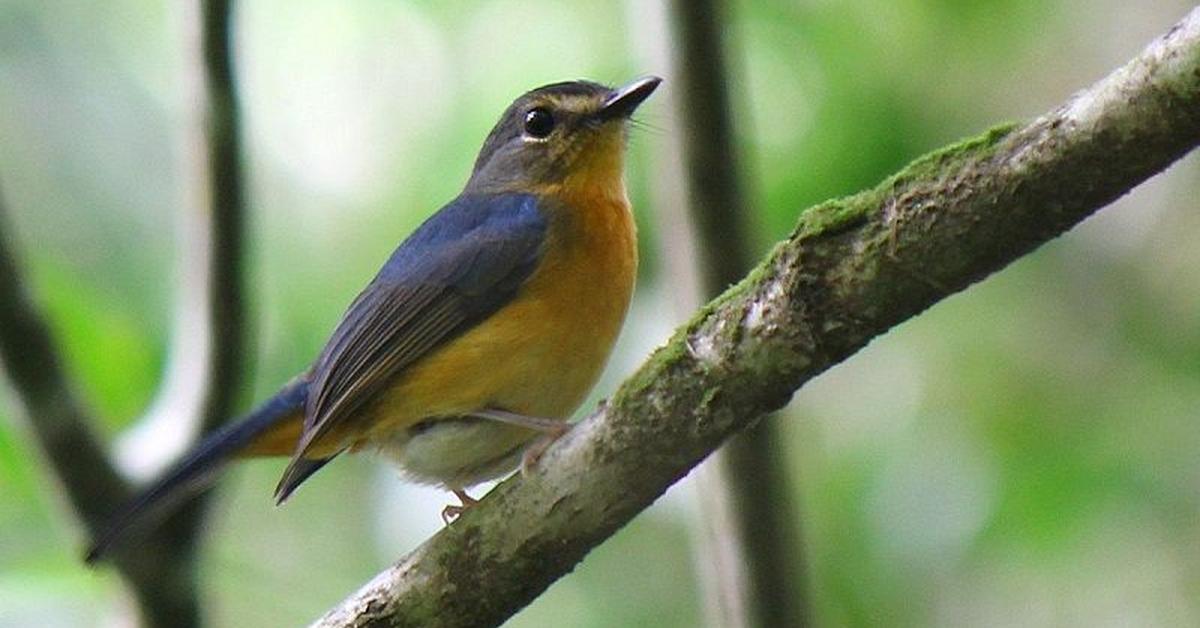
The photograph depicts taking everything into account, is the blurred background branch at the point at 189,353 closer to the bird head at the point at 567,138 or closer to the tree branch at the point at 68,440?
the tree branch at the point at 68,440

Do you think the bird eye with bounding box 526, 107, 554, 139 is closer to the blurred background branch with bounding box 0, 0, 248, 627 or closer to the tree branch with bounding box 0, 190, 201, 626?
the blurred background branch with bounding box 0, 0, 248, 627

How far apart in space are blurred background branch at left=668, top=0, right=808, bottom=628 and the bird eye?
1094 mm

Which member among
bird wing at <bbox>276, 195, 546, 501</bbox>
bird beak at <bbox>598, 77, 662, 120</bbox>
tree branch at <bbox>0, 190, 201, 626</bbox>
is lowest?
tree branch at <bbox>0, 190, 201, 626</bbox>

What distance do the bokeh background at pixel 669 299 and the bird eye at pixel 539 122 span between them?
337 millimetres

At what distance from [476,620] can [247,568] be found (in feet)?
12.0

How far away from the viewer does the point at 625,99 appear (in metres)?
5.12

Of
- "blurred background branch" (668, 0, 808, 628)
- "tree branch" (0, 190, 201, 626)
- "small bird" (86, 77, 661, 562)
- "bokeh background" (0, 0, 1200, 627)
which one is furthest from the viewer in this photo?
"bokeh background" (0, 0, 1200, 627)

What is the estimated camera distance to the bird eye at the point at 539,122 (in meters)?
5.43

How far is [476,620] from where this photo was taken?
3.51m

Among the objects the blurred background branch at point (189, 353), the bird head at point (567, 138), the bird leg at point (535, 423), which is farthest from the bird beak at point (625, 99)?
the blurred background branch at point (189, 353)

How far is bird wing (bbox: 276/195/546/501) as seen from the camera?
181 inches

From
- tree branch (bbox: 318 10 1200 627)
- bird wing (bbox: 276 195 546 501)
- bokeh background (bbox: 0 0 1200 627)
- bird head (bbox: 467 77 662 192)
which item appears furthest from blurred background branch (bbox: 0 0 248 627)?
tree branch (bbox: 318 10 1200 627)

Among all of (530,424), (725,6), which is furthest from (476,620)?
(725,6)

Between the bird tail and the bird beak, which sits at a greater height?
the bird beak
